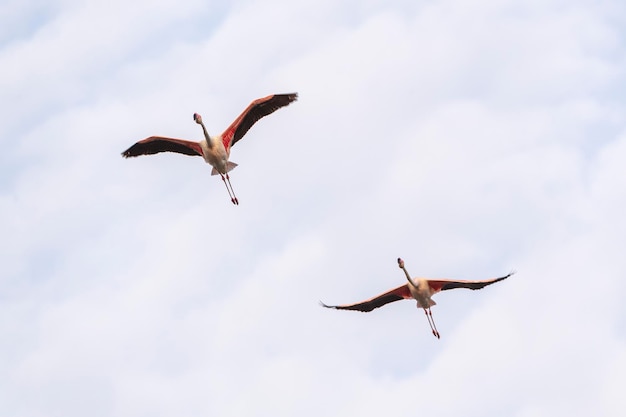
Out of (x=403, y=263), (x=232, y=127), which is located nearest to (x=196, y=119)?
(x=232, y=127)

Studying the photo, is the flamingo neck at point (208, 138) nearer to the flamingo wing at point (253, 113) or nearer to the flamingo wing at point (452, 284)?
the flamingo wing at point (253, 113)

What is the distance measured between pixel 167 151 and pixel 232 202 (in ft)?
11.5

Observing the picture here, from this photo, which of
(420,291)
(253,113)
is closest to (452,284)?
(420,291)

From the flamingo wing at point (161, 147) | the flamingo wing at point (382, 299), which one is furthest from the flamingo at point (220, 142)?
the flamingo wing at point (382, 299)

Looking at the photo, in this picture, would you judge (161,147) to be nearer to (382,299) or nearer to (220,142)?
(220,142)

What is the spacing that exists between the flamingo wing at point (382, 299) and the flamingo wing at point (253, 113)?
783 centimetres

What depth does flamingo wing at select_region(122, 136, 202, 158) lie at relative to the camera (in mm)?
55469

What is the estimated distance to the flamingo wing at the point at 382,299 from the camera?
5706cm

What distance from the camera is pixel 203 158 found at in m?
55.8

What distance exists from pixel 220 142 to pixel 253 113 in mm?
1701

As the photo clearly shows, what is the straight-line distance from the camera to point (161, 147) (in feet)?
184

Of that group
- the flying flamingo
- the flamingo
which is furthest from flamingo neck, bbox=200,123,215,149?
the flying flamingo

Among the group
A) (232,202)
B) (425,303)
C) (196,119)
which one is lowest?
(425,303)

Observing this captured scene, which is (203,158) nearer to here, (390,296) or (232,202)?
(232,202)
